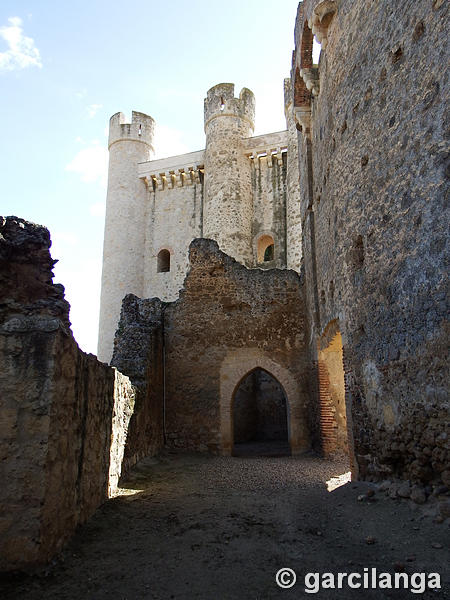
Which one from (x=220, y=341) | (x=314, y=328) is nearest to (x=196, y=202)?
(x=220, y=341)

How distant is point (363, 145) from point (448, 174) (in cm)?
194

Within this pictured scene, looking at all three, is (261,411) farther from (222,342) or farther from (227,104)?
(227,104)

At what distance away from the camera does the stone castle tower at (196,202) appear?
1912cm

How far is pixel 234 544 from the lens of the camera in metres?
3.74

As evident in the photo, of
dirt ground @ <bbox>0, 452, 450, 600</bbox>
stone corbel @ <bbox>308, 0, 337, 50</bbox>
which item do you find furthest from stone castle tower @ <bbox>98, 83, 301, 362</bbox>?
dirt ground @ <bbox>0, 452, 450, 600</bbox>

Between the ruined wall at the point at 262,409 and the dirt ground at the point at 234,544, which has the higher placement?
the ruined wall at the point at 262,409

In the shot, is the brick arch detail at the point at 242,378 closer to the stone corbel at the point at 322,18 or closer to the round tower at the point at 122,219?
the stone corbel at the point at 322,18

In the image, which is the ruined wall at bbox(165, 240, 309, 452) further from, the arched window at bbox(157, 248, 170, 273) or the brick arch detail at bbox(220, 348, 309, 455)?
the arched window at bbox(157, 248, 170, 273)

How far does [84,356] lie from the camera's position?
4.14 m

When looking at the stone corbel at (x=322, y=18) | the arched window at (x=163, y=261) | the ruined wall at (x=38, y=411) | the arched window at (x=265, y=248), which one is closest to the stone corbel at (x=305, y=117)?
the stone corbel at (x=322, y=18)

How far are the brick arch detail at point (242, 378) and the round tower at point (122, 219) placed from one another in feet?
34.7

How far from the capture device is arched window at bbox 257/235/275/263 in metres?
19.6

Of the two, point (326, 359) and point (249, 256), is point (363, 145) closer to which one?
point (326, 359)

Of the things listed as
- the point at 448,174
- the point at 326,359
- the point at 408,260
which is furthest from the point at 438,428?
the point at 326,359
